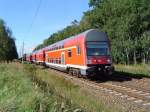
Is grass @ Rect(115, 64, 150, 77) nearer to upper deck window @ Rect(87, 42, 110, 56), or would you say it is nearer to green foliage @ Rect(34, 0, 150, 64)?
upper deck window @ Rect(87, 42, 110, 56)

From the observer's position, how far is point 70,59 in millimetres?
32281

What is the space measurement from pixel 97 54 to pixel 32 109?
58.3 feet

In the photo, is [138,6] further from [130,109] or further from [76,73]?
[130,109]

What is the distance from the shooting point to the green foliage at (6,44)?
97.4m

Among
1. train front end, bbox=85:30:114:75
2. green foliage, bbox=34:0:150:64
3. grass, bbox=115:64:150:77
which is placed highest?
green foliage, bbox=34:0:150:64

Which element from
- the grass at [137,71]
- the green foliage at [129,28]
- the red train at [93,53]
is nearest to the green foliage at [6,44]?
the green foliage at [129,28]

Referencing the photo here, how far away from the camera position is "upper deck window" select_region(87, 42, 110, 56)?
27.6 m

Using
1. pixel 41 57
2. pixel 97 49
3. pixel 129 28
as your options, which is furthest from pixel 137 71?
pixel 41 57

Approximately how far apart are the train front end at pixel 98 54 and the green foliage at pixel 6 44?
2660 inches

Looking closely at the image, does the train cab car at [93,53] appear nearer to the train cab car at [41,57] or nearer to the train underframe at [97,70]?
the train underframe at [97,70]

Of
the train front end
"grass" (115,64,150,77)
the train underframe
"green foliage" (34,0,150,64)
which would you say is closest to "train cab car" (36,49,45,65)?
"green foliage" (34,0,150,64)

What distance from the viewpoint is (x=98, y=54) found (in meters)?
27.7

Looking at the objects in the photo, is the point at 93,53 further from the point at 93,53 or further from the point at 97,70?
the point at 97,70

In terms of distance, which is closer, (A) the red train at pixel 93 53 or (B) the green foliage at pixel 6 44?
(A) the red train at pixel 93 53
